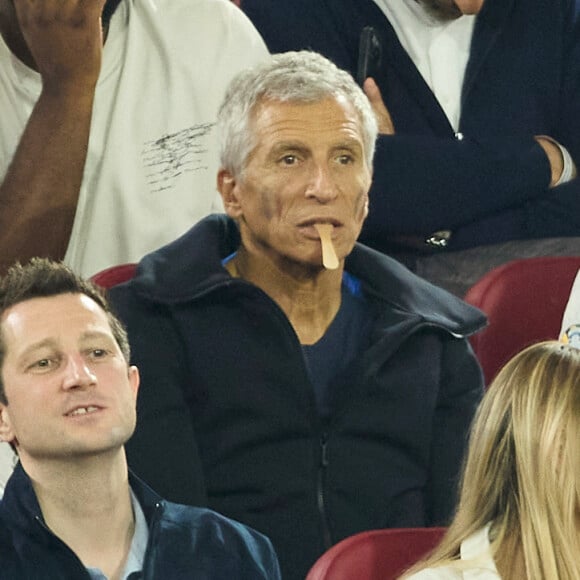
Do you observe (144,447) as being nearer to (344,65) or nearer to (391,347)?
(391,347)

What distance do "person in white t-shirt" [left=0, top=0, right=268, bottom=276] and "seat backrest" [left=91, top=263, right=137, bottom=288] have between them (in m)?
0.16

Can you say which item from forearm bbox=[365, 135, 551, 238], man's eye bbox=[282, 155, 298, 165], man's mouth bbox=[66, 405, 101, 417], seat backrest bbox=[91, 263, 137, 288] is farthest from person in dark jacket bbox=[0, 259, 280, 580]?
forearm bbox=[365, 135, 551, 238]

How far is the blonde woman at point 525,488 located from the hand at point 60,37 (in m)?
0.89

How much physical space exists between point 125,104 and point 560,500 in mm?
1078

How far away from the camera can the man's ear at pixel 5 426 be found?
1812 mm

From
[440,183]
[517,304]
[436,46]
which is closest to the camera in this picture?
[517,304]

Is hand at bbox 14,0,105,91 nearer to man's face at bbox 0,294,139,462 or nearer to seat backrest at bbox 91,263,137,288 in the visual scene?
seat backrest at bbox 91,263,137,288

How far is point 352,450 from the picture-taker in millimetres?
2158

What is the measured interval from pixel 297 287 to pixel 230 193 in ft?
0.55

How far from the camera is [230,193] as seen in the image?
2287 millimetres

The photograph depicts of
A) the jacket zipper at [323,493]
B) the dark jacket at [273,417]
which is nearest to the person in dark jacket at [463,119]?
the dark jacket at [273,417]

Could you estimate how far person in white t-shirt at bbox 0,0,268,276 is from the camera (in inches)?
92.4

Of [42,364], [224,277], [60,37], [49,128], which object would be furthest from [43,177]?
[42,364]

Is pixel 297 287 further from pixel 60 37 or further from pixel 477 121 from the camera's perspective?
pixel 477 121
